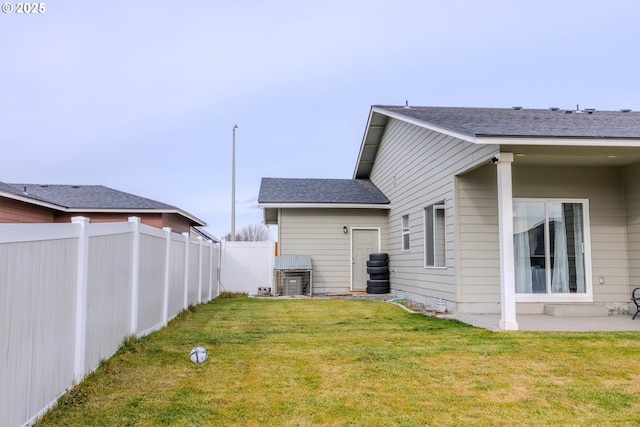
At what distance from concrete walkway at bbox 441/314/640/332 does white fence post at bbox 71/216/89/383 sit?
507 cm

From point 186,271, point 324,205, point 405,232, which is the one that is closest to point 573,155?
point 405,232

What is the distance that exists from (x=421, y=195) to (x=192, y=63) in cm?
671

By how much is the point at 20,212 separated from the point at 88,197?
329 centimetres

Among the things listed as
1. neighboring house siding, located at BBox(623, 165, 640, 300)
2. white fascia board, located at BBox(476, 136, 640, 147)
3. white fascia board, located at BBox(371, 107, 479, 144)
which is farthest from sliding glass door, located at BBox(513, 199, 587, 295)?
white fascia board, located at BBox(476, 136, 640, 147)

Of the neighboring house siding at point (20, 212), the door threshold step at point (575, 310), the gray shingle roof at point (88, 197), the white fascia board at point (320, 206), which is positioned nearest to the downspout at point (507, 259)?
the door threshold step at point (575, 310)

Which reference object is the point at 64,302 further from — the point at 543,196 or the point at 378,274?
the point at 378,274

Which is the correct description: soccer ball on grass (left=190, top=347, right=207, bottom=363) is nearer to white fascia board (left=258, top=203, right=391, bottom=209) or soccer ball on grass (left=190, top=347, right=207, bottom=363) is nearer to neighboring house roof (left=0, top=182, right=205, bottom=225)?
white fascia board (left=258, top=203, right=391, bottom=209)

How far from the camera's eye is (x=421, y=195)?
10.5 metres

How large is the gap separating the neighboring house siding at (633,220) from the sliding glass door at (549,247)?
810 mm

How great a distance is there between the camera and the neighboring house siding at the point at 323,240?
13.7 metres

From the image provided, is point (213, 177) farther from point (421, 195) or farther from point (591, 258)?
point (591, 258)

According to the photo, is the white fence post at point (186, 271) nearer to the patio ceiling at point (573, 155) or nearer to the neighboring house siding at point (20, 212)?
the neighboring house siding at point (20, 212)

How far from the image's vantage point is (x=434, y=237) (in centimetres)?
956

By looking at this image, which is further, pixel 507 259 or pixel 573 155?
pixel 573 155
